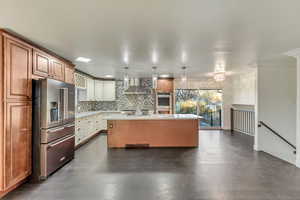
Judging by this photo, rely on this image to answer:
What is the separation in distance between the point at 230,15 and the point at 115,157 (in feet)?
12.5

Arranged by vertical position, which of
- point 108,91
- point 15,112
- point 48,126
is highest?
point 108,91

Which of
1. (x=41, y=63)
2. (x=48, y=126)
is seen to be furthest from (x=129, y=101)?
(x=48, y=126)

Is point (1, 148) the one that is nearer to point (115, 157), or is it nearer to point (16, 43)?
point (16, 43)

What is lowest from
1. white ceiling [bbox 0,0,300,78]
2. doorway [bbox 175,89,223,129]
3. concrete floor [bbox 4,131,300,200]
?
concrete floor [bbox 4,131,300,200]

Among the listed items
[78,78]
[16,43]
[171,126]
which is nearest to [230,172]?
[171,126]

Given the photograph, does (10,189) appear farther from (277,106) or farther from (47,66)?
(277,106)

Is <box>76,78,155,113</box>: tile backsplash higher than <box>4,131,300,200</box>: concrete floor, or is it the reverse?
<box>76,78,155,113</box>: tile backsplash

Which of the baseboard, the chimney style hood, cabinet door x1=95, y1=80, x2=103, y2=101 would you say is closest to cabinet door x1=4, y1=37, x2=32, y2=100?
the baseboard

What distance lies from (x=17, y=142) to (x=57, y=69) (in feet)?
5.90

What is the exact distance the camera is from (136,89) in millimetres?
8117

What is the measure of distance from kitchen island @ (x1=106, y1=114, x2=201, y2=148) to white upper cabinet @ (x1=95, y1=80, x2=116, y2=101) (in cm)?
275

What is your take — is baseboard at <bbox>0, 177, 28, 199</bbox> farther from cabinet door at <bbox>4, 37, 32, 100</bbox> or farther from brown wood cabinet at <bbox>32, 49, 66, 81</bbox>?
brown wood cabinet at <bbox>32, 49, 66, 81</bbox>

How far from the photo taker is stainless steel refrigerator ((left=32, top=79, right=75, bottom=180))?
3.25 meters

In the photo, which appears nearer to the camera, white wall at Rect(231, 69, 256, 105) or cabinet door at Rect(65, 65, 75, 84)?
cabinet door at Rect(65, 65, 75, 84)
